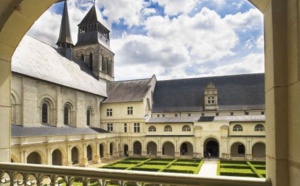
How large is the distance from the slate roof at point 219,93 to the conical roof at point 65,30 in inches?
634

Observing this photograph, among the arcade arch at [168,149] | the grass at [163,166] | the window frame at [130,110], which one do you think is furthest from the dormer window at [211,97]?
the window frame at [130,110]

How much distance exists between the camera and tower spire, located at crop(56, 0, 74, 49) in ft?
110

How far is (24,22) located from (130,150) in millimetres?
30837

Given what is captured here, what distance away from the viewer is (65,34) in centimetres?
3434

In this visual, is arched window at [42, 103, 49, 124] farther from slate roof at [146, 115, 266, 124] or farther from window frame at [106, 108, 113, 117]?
slate roof at [146, 115, 266, 124]

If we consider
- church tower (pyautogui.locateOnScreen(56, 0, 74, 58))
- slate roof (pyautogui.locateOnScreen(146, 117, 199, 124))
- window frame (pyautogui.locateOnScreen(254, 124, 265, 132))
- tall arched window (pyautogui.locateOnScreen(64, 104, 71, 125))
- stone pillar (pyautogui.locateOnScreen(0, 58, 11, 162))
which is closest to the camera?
stone pillar (pyautogui.locateOnScreen(0, 58, 11, 162))

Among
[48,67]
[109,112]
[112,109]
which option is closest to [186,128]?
[112,109]

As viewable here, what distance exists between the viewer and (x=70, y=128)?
26.0 m

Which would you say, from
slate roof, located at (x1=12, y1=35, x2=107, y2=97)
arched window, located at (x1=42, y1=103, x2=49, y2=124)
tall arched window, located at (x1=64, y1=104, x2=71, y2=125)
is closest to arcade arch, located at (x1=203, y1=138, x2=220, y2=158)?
slate roof, located at (x1=12, y1=35, x2=107, y2=97)

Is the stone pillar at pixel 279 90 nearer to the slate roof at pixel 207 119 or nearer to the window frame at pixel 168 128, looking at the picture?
the slate roof at pixel 207 119

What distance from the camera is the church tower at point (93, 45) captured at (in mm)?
37969

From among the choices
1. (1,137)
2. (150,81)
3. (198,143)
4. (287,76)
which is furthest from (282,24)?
(150,81)

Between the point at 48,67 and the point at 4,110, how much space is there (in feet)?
79.0

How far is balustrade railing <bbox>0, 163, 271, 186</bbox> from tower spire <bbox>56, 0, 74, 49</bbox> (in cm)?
3294
